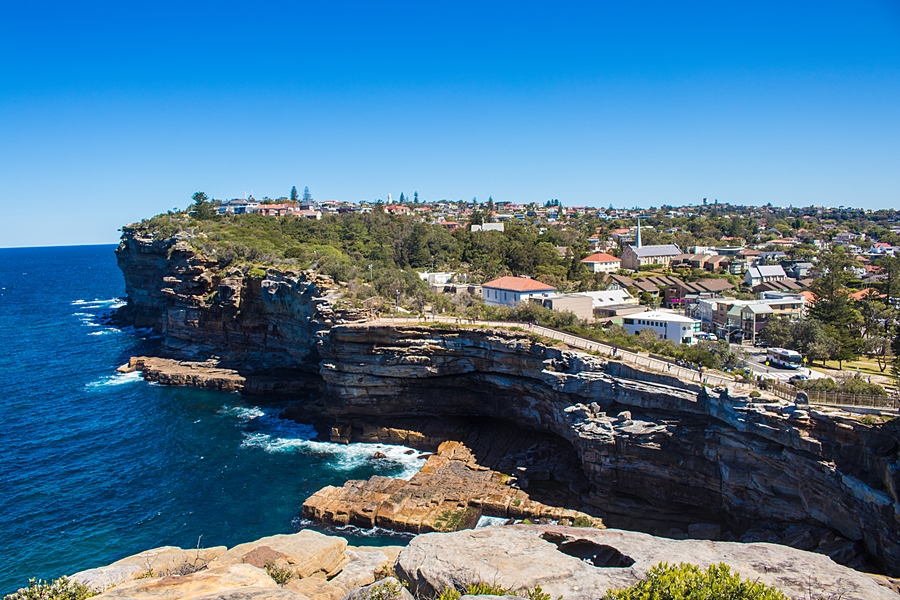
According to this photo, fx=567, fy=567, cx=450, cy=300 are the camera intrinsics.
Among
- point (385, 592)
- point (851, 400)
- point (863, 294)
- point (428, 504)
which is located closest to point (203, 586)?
point (385, 592)

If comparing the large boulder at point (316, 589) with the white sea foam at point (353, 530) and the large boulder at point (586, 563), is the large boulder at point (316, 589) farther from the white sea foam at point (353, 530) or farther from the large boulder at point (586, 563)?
the white sea foam at point (353, 530)

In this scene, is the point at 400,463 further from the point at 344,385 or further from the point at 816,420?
the point at 816,420

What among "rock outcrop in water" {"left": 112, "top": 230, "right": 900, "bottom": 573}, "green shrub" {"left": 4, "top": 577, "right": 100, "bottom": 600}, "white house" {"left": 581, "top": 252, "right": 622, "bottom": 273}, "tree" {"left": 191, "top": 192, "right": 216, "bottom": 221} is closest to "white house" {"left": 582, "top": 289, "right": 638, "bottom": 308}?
"white house" {"left": 581, "top": 252, "right": 622, "bottom": 273}

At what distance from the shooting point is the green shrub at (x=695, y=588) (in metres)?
13.0

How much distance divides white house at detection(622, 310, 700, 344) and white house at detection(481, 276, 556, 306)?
29.8ft

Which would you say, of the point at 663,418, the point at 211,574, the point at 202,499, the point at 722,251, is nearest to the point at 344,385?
the point at 202,499

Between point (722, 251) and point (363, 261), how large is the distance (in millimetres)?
71479

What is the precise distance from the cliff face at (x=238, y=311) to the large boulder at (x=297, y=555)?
77.6 feet

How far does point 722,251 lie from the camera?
10544 cm

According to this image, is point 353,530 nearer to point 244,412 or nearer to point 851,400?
point 244,412

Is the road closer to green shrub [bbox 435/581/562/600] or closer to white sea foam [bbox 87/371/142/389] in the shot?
green shrub [bbox 435/581/562/600]

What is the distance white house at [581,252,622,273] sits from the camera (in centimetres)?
8181

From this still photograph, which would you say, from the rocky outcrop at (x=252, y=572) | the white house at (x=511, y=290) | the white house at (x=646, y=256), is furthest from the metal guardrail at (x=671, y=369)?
the white house at (x=646, y=256)

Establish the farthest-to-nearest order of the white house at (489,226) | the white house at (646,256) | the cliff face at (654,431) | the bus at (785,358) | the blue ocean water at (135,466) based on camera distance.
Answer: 1. the white house at (489,226)
2. the white house at (646,256)
3. the bus at (785,358)
4. the blue ocean water at (135,466)
5. the cliff face at (654,431)
